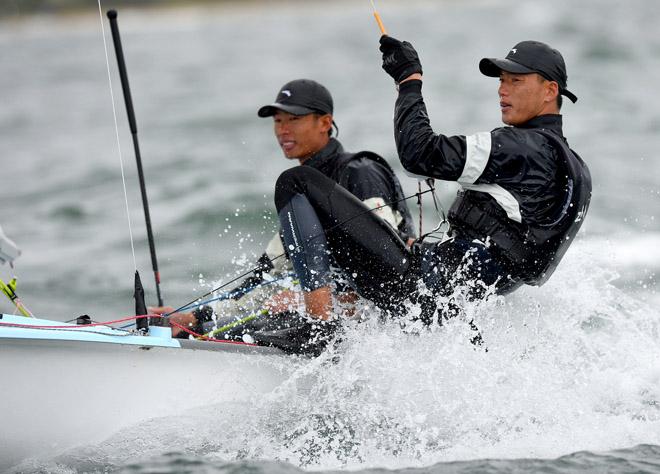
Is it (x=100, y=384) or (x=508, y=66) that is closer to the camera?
(x=100, y=384)

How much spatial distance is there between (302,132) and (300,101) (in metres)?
0.14

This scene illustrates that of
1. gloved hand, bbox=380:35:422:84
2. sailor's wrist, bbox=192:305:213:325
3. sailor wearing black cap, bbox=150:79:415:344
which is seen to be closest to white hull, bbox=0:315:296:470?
sailor wearing black cap, bbox=150:79:415:344

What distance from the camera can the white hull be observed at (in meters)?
3.49

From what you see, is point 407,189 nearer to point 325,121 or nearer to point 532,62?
point 325,121

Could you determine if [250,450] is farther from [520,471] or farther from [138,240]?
[138,240]

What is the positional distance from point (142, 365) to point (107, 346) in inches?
6.8

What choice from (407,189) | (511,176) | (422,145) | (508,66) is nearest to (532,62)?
(508,66)

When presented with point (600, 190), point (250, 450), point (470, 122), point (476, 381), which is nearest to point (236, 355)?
point (250, 450)

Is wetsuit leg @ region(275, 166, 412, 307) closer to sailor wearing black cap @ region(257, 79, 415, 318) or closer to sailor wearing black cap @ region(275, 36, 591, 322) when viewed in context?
sailor wearing black cap @ region(275, 36, 591, 322)

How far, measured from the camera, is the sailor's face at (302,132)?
4.48 m

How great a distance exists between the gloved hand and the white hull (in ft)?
4.06

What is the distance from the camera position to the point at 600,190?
10.5m

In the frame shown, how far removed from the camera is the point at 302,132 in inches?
177

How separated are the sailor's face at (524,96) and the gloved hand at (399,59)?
370mm
